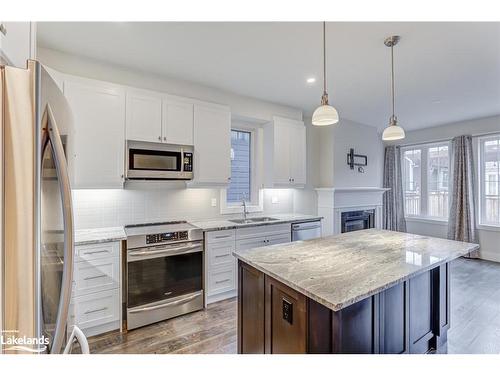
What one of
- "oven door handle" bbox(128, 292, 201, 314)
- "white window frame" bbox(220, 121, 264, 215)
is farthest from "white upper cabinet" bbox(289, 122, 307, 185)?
"oven door handle" bbox(128, 292, 201, 314)

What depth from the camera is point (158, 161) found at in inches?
110

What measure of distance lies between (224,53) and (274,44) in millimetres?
509

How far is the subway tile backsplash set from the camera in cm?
268

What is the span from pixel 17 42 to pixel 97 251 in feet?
5.83

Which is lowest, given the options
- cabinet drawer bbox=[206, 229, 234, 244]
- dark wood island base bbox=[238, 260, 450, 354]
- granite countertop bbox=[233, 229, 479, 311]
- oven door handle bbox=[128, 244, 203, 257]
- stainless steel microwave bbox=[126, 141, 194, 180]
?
dark wood island base bbox=[238, 260, 450, 354]

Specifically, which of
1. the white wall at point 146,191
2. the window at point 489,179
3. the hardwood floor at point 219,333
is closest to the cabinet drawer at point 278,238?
the white wall at point 146,191

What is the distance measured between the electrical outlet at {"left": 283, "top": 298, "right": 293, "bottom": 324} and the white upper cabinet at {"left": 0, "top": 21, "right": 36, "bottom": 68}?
165 cm

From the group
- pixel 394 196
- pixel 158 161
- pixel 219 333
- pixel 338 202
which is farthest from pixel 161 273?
pixel 394 196

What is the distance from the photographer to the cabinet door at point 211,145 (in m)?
3.09

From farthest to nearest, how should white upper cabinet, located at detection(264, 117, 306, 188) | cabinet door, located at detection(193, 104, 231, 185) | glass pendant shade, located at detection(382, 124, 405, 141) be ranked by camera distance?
white upper cabinet, located at detection(264, 117, 306, 188)
cabinet door, located at detection(193, 104, 231, 185)
glass pendant shade, located at detection(382, 124, 405, 141)

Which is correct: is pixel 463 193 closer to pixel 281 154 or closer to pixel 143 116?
pixel 281 154

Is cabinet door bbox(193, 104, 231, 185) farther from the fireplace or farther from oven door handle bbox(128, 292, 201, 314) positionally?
the fireplace

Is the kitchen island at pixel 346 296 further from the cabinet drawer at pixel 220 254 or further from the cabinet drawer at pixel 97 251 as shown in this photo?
the cabinet drawer at pixel 97 251

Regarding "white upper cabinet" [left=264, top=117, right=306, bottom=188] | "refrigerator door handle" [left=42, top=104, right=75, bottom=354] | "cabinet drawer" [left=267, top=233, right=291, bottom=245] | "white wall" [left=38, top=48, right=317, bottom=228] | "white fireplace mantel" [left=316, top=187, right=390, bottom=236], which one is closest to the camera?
"refrigerator door handle" [left=42, top=104, right=75, bottom=354]
